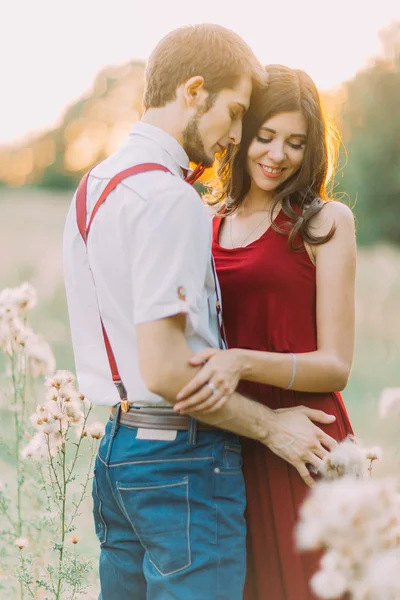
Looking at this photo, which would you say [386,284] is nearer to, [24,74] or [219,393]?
[24,74]

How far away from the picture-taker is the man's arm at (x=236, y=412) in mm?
1521

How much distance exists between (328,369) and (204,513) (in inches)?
19.1

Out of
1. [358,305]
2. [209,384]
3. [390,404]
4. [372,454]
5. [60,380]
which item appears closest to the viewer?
[390,404]

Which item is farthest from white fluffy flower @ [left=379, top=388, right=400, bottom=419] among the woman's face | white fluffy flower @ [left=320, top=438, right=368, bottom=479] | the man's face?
the woman's face

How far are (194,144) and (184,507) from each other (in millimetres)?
777

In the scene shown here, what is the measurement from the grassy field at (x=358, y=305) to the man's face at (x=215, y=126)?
304 cm

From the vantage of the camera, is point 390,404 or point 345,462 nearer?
point 390,404

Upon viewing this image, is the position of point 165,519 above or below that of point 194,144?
below

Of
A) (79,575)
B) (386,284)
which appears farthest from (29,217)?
(79,575)

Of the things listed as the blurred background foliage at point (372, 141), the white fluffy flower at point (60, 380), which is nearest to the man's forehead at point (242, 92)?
the white fluffy flower at point (60, 380)

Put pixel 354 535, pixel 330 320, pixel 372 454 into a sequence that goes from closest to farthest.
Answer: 1. pixel 354 535
2. pixel 372 454
3. pixel 330 320

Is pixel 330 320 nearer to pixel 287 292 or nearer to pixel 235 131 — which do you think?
pixel 287 292

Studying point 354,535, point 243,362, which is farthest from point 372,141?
point 354,535

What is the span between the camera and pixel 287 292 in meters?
2.08
